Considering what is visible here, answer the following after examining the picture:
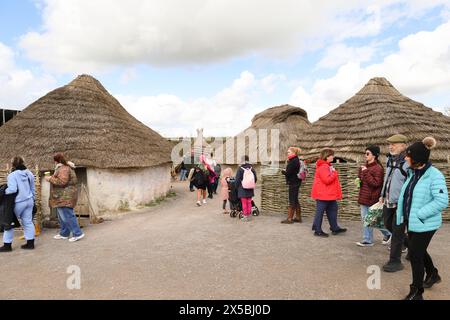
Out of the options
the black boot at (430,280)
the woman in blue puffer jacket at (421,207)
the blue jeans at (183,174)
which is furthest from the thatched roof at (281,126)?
the woman in blue puffer jacket at (421,207)

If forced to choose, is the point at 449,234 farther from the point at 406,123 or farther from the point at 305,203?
the point at 406,123

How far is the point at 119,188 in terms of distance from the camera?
1134 cm

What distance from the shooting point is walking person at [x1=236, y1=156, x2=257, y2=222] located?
8.57m

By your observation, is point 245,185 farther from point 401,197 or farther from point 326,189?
point 401,197

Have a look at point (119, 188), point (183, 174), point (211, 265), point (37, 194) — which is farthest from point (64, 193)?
point (183, 174)

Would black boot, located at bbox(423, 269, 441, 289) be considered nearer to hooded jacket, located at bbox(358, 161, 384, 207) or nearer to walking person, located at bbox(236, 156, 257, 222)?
hooded jacket, located at bbox(358, 161, 384, 207)

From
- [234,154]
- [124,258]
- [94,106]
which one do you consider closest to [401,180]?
[124,258]

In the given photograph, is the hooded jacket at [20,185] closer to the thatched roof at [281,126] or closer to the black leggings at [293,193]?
the black leggings at [293,193]

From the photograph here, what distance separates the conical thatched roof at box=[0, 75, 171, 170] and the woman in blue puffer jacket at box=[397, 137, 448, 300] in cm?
884

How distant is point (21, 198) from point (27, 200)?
114 millimetres

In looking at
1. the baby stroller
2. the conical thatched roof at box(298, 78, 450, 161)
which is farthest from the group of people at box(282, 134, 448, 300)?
the conical thatched roof at box(298, 78, 450, 161)

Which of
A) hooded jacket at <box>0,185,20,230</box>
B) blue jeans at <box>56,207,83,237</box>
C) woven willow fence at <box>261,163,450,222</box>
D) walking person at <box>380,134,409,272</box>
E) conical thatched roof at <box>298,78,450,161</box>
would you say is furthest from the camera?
conical thatched roof at <box>298,78,450,161</box>

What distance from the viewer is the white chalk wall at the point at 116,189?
10781 millimetres
